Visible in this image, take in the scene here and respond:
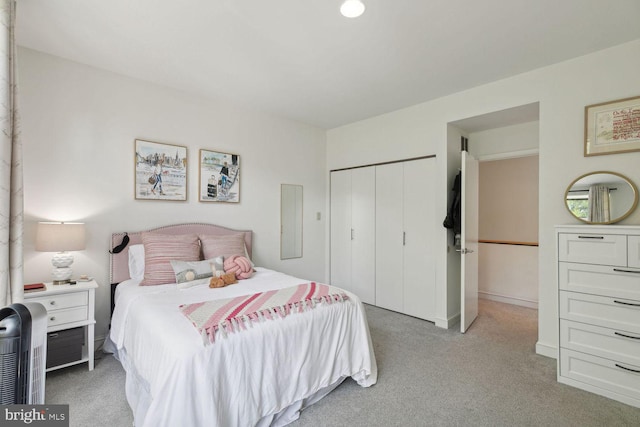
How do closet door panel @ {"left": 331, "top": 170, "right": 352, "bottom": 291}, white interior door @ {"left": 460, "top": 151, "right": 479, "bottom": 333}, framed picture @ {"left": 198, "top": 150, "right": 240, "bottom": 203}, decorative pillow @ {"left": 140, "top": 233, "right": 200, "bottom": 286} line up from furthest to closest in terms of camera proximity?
closet door panel @ {"left": 331, "top": 170, "right": 352, "bottom": 291}
framed picture @ {"left": 198, "top": 150, "right": 240, "bottom": 203}
white interior door @ {"left": 460, "top": 151, "right": 479, "bottom": 333}
decorative pillow @ {"left": 140, "top": 233, "right": 200, "bottom": 286}

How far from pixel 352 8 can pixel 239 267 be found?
7.50 feet

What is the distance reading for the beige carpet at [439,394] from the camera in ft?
6.14

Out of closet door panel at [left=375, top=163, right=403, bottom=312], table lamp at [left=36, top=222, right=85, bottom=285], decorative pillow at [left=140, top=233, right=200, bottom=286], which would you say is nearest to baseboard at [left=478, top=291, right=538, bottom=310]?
closet door panel at [left=375, top=163, right=403, bottom=312]

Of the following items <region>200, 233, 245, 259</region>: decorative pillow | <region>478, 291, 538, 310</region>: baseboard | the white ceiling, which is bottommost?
<region>478, 291, 538, 310</region>: baseboard

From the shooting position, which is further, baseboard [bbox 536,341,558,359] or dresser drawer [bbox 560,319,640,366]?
baseboard [bbox 536,341,558,359]

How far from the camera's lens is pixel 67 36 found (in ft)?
7.66

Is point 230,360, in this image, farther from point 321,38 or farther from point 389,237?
A: point 389,237

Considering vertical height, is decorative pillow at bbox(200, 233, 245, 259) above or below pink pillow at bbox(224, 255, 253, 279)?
above

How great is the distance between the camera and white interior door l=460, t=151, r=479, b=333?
316cm

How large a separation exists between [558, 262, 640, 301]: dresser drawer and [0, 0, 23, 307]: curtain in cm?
376

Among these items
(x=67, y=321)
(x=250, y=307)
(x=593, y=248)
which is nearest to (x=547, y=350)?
(x=593, y=248)

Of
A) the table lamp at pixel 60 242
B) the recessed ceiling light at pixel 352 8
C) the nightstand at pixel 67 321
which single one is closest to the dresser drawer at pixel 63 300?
the nightstand at pixel 67 321

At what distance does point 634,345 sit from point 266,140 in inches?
159

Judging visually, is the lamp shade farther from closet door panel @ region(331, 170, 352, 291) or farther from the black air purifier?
closet door panel @ region(331, 170, 352, 291)
